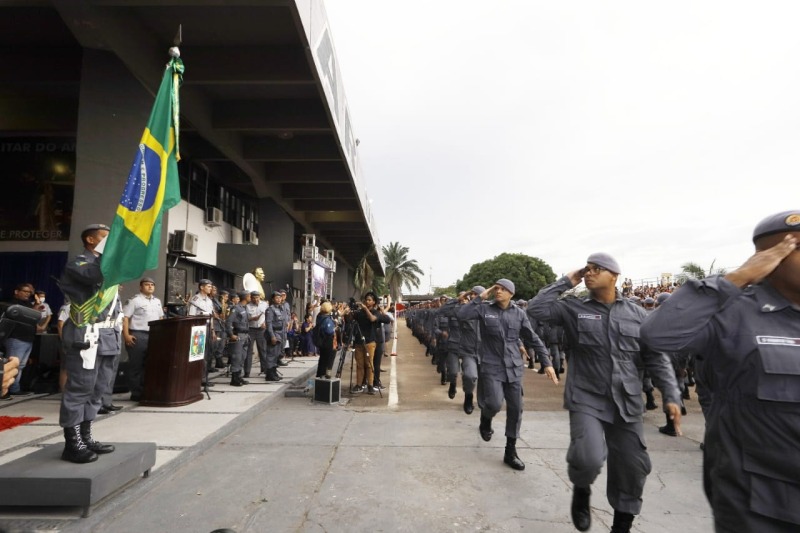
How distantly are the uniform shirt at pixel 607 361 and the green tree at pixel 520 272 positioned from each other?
5647 cm

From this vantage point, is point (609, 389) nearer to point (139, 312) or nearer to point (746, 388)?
point (746, 388)

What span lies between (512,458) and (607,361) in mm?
1902

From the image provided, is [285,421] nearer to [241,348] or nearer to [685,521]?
[241,348]

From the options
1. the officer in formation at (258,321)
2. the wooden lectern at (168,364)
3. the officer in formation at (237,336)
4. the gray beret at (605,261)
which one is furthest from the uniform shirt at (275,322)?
the gray beret at (605,261)

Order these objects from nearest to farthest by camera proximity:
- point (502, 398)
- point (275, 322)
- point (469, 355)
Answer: point (502, 398) < point (469, 355) < point (275, 322)

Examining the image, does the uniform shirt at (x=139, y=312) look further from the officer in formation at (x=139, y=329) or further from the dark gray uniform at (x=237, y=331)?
the dark gray uniform at (x=237, y=331)

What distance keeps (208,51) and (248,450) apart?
7021 mm

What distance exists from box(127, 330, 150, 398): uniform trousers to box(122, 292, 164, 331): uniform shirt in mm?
99

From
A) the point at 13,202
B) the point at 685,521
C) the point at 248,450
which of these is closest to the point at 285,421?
the point at 248,450

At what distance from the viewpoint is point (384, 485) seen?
413cm

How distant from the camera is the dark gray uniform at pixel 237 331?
898 cm

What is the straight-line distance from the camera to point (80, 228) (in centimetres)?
743

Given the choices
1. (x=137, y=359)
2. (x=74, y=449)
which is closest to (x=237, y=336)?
(x=137, y=359)

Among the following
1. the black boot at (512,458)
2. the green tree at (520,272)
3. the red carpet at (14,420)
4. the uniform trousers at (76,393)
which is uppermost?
the green tree at (520,272)
